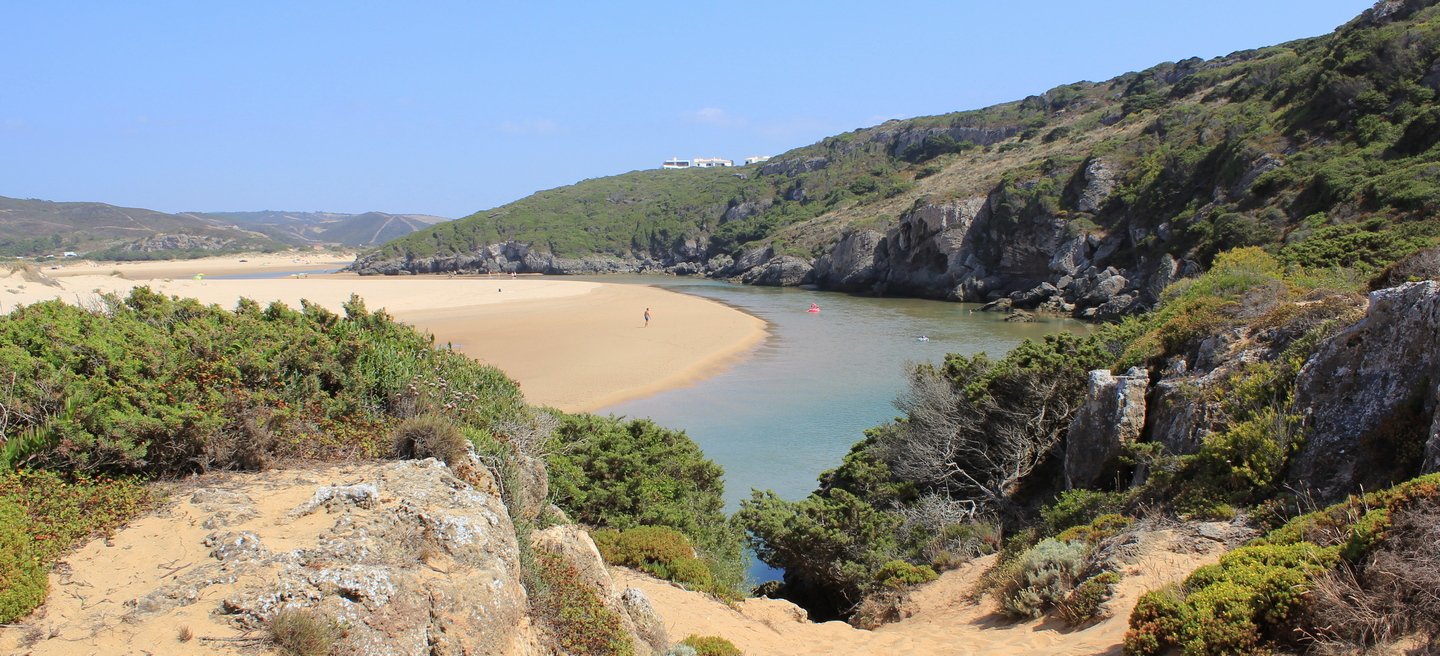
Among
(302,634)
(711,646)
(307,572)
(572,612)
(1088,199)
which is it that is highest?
(1088,199)

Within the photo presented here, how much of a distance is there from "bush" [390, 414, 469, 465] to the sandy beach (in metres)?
7.93

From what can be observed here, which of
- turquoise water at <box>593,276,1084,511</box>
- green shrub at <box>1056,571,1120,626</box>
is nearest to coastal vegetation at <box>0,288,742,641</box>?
green shrub at <box>1056,571,1120,626</box>

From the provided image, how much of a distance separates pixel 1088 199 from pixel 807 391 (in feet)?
112

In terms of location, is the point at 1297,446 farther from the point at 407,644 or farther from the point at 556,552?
the point at 407,644

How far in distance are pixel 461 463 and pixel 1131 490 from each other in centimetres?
728

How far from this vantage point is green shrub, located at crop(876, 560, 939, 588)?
960 centimetres

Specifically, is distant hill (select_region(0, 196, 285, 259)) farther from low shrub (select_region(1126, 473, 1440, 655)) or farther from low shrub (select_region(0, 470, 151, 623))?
low shrub (select_region(1126, 473, 1440, 655))

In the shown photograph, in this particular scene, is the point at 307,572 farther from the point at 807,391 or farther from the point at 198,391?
the point at 807,391

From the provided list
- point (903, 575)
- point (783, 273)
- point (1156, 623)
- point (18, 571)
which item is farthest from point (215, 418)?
point (783, 273)

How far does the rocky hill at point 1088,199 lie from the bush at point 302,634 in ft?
65.3

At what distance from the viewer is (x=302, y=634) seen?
11.7 feet

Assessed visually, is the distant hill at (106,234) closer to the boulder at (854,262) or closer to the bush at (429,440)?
the boulder at (854,262)

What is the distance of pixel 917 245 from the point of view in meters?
58.0

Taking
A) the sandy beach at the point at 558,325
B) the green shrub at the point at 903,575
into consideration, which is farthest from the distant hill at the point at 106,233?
the green shrub at the point at 903,575
